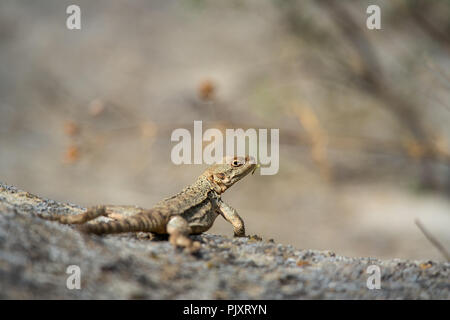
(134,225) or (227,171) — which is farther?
(227,171)

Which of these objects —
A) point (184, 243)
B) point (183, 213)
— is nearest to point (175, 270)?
point (184, 243)

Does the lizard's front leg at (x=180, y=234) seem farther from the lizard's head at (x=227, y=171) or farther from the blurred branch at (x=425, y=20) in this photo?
the blurred branch at (x=425, y=20)

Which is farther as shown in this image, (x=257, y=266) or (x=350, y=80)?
(x=350, y=80)
